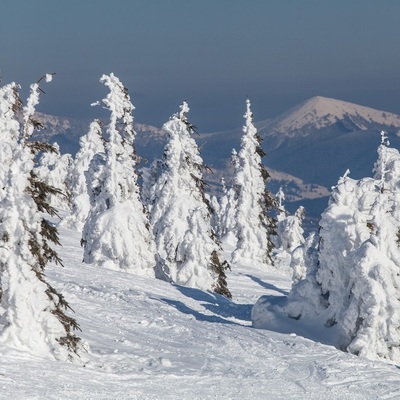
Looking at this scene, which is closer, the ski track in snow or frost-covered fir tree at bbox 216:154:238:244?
the ski track in snow

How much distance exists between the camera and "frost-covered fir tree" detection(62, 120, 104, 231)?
6931 centimetres

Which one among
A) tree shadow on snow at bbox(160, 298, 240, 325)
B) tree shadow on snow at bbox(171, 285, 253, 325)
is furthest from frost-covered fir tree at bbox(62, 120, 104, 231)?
tree shadow on snow at bbox(160, 298, 240, 325)

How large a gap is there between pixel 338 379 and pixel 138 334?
6167 millimetres

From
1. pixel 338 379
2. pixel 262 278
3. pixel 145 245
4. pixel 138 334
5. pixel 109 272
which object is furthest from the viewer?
pixel 262 278

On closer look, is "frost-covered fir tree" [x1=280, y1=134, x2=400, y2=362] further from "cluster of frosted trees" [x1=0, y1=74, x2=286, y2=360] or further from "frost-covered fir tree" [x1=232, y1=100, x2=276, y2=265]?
"frost-covered fir tree" [x1=232, y1=100, x2=276, y2=265]

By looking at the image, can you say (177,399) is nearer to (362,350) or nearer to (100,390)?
(100,390)

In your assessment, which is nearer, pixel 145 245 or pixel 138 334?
pixel 138 334

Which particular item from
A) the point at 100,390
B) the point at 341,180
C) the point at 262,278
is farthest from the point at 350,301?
the point at 262,278

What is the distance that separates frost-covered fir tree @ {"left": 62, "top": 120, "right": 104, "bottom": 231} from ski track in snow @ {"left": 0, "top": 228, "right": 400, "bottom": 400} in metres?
37.4

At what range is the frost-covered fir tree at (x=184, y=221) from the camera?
42688mm

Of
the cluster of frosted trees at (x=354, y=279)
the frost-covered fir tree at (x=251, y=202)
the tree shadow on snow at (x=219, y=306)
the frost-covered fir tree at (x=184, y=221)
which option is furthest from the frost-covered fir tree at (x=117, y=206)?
the frost-covered fir tree at (x=251, y=202)

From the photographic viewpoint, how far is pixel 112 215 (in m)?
39.9

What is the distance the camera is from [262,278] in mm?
58344

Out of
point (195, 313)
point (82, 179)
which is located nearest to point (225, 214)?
point (82, 179)
